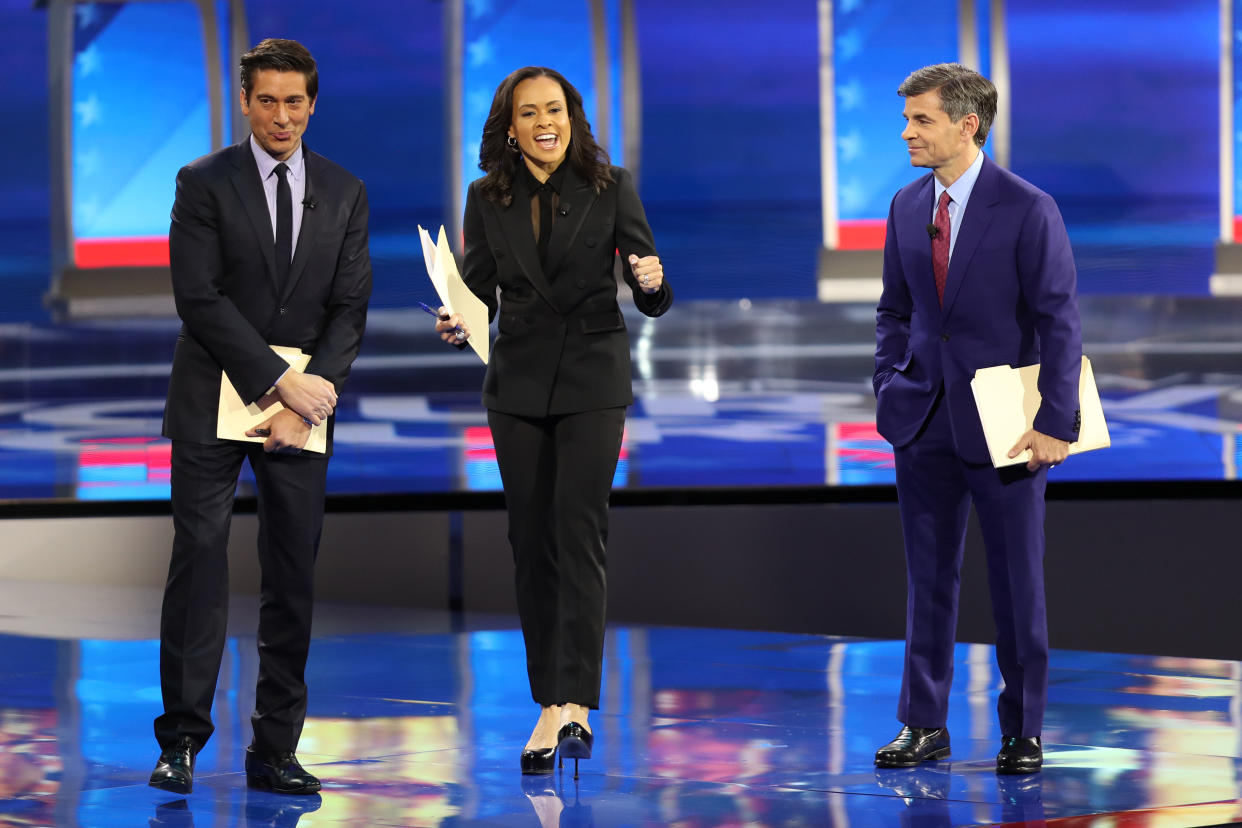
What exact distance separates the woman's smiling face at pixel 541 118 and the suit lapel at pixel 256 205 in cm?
53

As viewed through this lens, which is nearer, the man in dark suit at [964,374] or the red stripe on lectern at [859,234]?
the man in dark suit at [964,374]

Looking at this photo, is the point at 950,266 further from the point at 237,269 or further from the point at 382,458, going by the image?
the point at 382,458

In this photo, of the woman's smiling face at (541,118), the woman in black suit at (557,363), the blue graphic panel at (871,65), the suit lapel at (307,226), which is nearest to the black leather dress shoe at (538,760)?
the woman in black suit at (557,363)

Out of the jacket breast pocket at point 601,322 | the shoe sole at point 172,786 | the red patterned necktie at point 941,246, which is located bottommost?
the shoe sole at point 172,786

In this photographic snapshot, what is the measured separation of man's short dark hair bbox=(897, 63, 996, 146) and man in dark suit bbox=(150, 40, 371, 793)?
1153 millimetres

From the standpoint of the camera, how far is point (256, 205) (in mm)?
3098

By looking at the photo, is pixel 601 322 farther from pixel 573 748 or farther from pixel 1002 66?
pixel 1002 66

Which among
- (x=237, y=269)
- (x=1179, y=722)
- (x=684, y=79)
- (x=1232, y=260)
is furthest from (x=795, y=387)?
(x=237, y=269)

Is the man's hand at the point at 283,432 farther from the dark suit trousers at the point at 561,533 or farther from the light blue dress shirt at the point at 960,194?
the light blue dress shirt at the point at 960,194

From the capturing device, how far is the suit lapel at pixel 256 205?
3094 mm

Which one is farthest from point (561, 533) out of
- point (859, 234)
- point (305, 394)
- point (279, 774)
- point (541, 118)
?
point (859, 234)

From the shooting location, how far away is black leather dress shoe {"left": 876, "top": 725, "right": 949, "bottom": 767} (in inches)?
132

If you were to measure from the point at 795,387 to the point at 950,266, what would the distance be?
3.12 meters

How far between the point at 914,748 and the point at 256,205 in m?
→ 1.69
